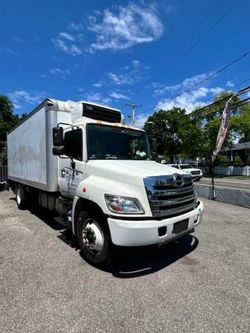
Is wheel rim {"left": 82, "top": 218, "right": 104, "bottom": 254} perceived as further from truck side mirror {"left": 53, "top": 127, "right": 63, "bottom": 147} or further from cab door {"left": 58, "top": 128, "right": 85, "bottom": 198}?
truck side mirror {"left": 53, "top": 127, "right": 63, "bottom": 147}

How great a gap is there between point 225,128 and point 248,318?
9.90 metres

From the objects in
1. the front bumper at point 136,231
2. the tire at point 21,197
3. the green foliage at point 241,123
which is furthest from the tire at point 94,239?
the green foliage at point 241,123

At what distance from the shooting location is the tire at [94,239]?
417 centimetres

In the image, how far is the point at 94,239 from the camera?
14.3ft

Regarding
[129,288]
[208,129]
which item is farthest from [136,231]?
[208,129]

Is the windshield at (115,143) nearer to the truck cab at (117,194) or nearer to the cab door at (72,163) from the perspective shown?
the truck cab at (117,194)

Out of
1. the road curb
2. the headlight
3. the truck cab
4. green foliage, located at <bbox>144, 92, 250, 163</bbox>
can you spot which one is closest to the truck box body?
the truck cab

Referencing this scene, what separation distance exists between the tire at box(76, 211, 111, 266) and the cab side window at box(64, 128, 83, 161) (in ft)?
3.80

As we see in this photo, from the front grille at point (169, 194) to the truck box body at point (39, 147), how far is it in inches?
113

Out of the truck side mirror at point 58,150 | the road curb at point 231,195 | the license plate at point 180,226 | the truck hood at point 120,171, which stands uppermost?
the truck side mirror at point 58,150

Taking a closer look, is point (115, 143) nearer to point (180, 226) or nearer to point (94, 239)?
point (94, 239)

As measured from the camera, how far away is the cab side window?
505 centimetres

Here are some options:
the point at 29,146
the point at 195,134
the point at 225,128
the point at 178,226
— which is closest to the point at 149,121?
the point at 195,134

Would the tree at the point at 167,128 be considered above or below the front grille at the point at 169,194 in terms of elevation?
above
